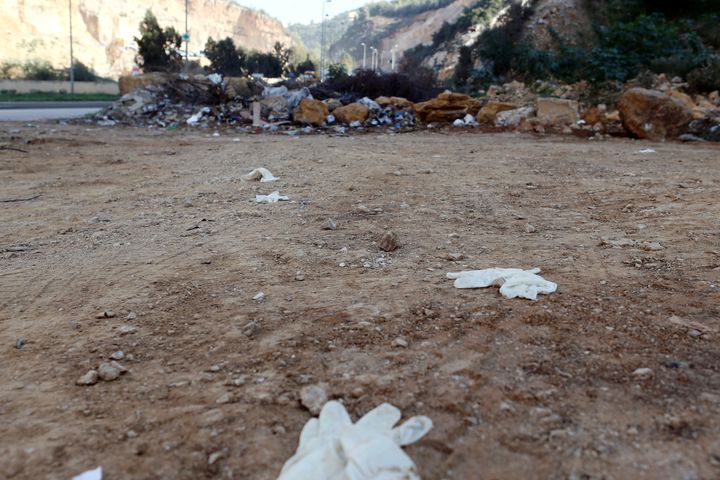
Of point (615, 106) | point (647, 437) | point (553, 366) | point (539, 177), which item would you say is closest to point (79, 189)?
point (539, 177)

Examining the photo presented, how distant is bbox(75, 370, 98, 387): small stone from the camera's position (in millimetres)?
1907

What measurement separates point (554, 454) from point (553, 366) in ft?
1.51

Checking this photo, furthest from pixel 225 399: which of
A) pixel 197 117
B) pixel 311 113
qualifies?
pixel 197 117

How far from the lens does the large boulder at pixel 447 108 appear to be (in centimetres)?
1130

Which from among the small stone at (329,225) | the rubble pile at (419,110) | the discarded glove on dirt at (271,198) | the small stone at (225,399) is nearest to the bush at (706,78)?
the rubble pile at (419,110)

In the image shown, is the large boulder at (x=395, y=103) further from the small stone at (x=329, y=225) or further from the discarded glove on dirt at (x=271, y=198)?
the small stone at (x=329, y=225)

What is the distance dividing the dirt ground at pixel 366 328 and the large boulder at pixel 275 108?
23.4 ft

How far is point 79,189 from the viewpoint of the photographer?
5.22m

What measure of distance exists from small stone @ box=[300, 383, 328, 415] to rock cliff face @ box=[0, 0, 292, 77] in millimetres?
42698

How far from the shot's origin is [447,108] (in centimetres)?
1141

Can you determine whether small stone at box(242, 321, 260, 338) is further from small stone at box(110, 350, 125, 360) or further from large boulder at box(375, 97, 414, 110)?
large boulder at box(375, 97, 414, 110)

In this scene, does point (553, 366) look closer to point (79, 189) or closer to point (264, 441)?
point (264, 441)

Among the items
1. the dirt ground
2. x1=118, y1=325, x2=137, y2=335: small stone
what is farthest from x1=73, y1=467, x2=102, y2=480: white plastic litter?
x1=118, y1=325, x2=137, y2=335: small stone

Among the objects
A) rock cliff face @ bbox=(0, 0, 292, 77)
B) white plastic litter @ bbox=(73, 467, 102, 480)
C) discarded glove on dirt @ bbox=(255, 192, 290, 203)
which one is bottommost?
white plastic litter @ bbox=(73, 467, 102, 480)
